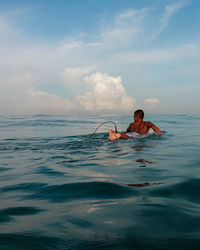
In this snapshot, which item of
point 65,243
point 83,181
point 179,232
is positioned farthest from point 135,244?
point 83,181

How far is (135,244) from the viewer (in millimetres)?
1605

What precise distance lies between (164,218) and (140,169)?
7.23 ft

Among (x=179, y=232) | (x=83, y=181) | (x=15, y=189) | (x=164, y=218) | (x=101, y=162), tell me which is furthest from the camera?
(x=101, y=162)

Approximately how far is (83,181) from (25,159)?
9.28 ft

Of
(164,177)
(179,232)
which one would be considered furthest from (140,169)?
(179,232)

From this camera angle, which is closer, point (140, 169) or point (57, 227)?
point (57, 227)

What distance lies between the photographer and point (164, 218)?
79.9 inches

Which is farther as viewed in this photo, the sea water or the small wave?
the small wave

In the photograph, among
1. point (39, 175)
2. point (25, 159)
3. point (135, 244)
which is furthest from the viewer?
point (25, 159)

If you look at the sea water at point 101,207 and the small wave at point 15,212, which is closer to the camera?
the sea water at point 101,207

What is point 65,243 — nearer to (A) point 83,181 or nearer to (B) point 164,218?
(B) point 164,218

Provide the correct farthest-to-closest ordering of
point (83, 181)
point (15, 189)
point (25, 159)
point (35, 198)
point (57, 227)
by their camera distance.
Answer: point (25, 159), point (83, 181), point (15, 189), point (35, 198), point (57, 227)

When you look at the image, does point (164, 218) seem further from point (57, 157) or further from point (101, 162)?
point (57, 157)

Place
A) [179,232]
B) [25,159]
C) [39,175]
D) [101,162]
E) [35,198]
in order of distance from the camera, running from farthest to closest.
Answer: [25,159] < [101,162] < [39,175] < [35,198] < [179,232]
